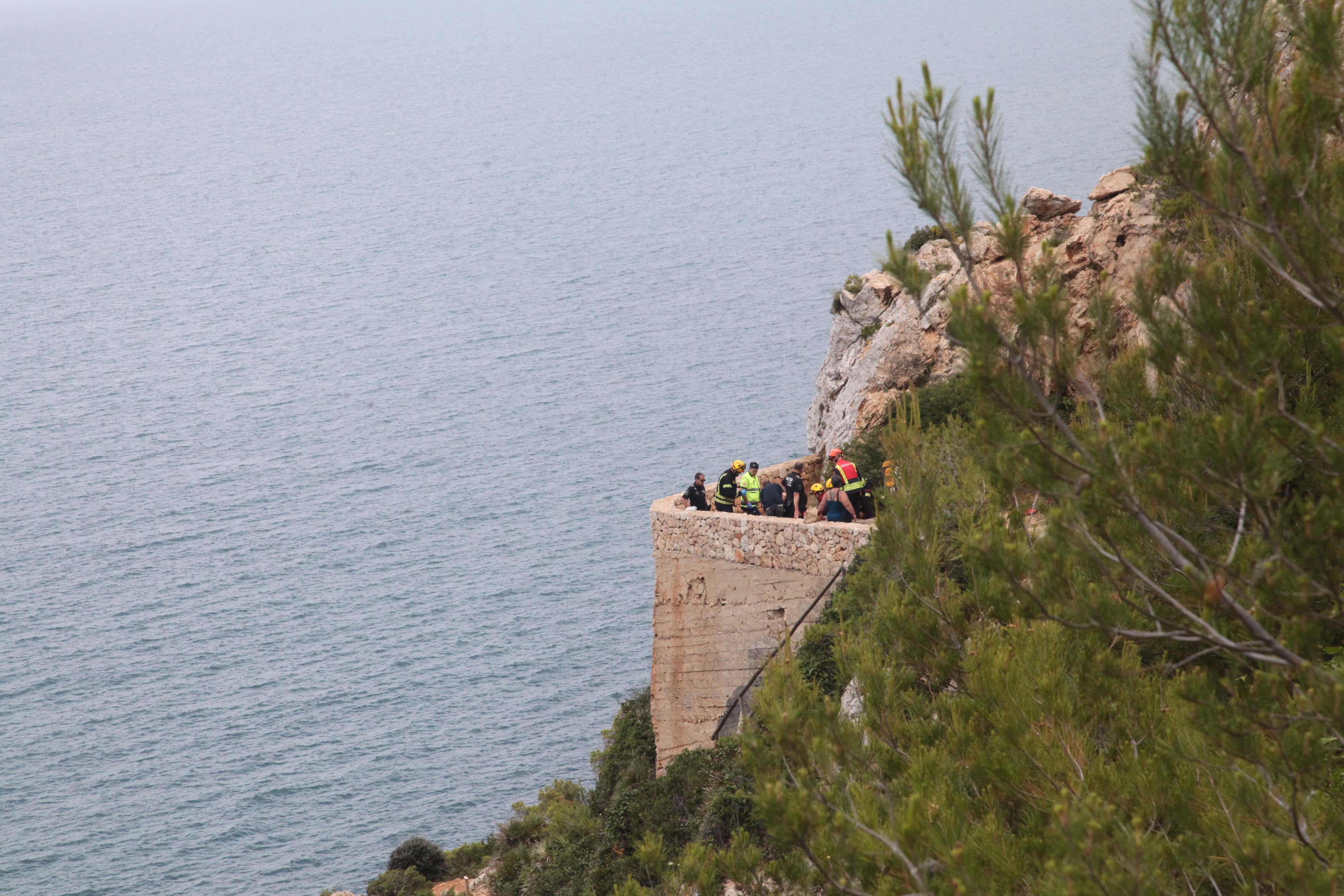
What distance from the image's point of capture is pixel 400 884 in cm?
3447

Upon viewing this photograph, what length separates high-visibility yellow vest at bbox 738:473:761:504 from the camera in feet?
68.7

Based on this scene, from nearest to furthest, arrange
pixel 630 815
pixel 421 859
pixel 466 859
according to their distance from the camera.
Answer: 1. pixel 630 815
2. pixel 421 859
3. pixel 466 859

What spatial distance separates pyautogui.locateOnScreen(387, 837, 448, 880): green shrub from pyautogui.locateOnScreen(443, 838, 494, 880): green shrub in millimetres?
117

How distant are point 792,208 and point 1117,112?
77.0 ft

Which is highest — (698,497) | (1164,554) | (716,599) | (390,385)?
(390,385)

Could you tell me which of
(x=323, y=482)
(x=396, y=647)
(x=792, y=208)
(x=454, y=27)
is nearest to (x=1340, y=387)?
(x=396, y=647)

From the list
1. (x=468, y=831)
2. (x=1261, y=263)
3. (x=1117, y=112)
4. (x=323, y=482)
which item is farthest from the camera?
(x=1117, y=112)

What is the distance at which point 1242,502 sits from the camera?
577cm

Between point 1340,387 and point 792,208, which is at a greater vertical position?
point 792,208

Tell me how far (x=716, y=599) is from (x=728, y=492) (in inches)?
73.6

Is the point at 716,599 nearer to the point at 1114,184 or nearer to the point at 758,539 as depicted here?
the point at 758,539

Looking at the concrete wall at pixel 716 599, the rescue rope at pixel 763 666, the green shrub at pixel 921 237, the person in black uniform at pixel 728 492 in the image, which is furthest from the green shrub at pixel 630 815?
the green shrub at pixel 921 237

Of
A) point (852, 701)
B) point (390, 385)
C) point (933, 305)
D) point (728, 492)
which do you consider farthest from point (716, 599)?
point (390, 385)

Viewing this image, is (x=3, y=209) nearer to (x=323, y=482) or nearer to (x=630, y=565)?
(x=323, y=482)
